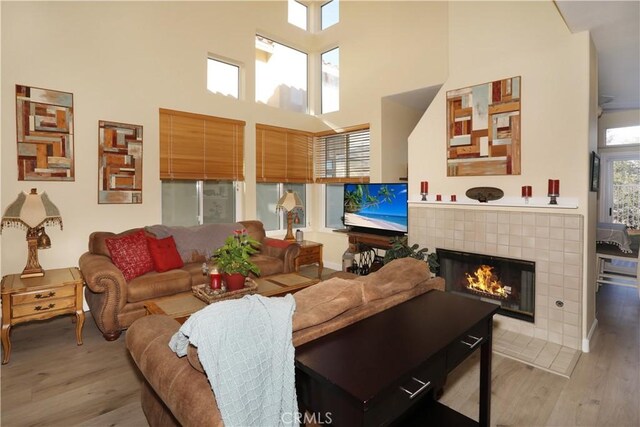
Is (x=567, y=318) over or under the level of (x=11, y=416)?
over

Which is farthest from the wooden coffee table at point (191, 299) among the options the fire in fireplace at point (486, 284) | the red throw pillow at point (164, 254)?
the fire in fireplace at point (486, 284)

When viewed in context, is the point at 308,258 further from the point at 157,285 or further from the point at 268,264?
the point at 157,285

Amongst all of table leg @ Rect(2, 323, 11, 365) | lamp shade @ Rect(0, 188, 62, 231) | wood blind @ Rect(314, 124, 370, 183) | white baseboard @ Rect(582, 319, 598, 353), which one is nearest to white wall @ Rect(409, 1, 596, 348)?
white baseboard @ Rect(582, 319, 598, 353)

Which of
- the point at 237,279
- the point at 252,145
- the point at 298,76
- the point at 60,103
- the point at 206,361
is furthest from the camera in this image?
the point at 298,76

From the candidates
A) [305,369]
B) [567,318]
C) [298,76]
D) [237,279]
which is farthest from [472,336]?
[298,76]

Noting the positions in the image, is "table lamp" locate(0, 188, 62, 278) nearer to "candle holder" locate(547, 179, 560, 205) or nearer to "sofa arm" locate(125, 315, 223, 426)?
"sofa arm" locate(125, 315, 223, 426)

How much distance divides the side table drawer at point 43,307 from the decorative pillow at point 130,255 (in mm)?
482

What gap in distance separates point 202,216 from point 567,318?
4.28m

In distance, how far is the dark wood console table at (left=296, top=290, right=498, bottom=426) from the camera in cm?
107

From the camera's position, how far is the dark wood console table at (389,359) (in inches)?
42.2

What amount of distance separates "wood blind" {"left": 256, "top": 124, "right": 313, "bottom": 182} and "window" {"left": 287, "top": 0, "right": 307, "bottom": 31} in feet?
6.28

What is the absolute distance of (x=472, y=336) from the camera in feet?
5.27

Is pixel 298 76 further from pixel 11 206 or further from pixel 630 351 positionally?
pixel 630 351

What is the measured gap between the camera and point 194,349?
1.23 meters
